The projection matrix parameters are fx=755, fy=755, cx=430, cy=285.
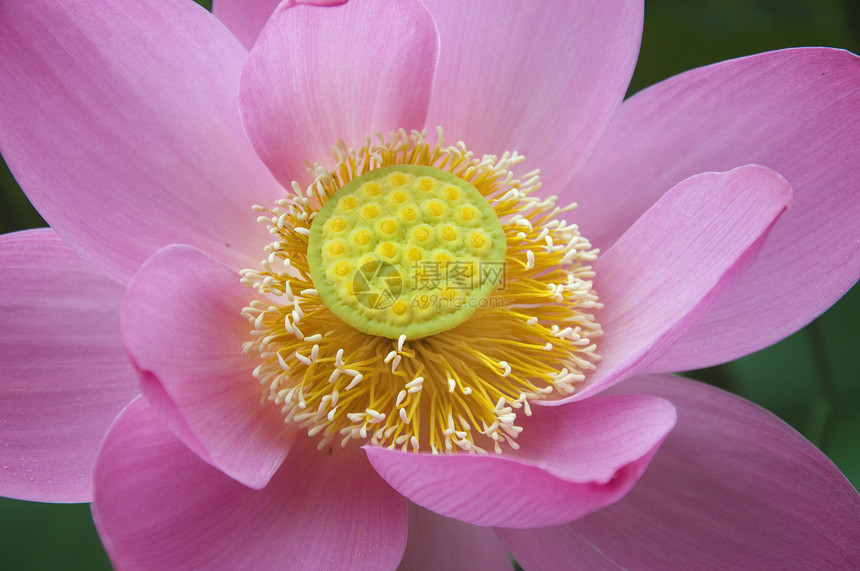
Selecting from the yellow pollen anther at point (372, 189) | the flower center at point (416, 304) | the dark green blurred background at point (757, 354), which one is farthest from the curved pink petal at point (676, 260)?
the dark green blurred background at point (757, 354)

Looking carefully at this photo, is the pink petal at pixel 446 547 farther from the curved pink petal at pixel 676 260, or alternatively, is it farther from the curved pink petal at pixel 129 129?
the curved pink petal at pixel 129 129

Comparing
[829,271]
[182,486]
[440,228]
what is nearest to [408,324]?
[440,228]

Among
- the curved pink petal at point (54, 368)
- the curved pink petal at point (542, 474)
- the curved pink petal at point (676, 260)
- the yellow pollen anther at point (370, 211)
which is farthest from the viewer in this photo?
the yellow pollen anther at point (370, 211)

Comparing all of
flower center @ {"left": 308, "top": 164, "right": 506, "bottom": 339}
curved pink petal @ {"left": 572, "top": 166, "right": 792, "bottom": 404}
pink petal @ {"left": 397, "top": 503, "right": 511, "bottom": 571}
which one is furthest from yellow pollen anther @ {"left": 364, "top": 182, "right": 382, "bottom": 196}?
pink petal @ {"left": 397, "top": 503, "right": 511, "bottom": 571}

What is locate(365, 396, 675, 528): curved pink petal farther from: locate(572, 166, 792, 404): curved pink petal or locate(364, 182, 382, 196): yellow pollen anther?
locate(364, 182, 382, 196): yellow pollen anther

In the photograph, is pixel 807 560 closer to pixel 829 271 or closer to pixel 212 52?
pixel 829 271

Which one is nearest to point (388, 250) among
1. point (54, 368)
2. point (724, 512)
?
point (54, 368)
